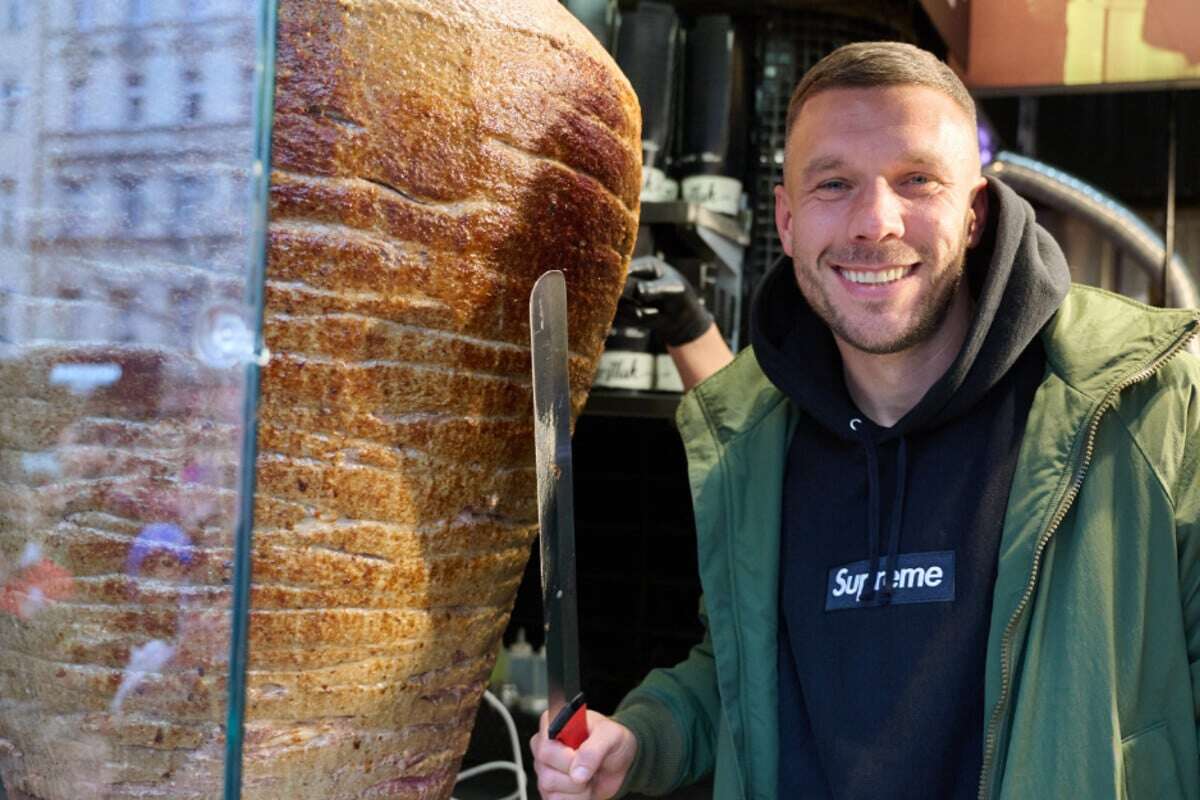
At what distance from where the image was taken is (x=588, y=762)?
90 cm

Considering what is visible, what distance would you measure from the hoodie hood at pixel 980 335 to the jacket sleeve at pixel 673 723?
292mm

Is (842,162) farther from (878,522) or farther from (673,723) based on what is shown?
(673,723)

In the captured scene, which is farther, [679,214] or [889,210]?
[679,214]

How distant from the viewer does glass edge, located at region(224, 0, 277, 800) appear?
460mm

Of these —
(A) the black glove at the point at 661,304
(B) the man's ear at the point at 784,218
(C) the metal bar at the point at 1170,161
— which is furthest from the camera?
(C) the metal bar at the point at 1170,161

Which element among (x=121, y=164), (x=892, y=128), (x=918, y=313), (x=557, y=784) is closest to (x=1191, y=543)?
(x=918, y=313)

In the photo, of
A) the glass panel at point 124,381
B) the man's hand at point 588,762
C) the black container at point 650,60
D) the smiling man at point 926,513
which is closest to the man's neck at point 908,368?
the smiling man at point 926,513

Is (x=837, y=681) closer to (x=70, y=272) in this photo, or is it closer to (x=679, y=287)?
(x=679, y=287)

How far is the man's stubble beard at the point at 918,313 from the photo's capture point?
1034mm

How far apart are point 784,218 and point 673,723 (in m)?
0.52

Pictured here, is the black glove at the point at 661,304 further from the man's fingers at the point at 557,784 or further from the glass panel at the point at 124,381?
the glass panel at the point at 124,381

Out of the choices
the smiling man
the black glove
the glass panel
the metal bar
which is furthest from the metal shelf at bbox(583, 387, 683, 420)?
the glass panel

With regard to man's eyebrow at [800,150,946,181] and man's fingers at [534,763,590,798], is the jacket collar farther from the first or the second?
man's fingers at [534,763,590,798]

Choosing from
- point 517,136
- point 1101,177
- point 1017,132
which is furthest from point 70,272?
point 1101,177
